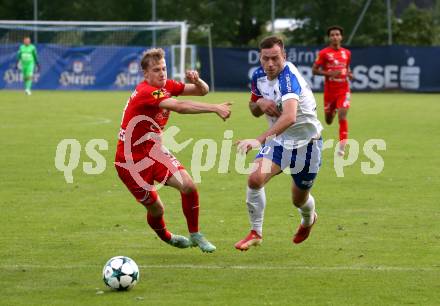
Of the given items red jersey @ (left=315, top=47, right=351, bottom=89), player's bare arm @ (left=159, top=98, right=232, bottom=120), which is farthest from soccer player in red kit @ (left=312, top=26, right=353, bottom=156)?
player's bare arm @ (left=159, top=98, right=232, bottom=120)

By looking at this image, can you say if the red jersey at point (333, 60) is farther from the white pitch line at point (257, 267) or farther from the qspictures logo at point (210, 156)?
the white pitch line at point (257, 267)

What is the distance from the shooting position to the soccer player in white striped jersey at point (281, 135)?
8.90m

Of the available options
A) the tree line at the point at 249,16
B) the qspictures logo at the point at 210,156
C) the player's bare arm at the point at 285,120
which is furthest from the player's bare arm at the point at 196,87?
the tree line at the point at 249,16

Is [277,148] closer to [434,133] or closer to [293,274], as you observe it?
[293,274]

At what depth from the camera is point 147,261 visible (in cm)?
885

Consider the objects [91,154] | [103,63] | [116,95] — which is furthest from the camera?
[103,63]

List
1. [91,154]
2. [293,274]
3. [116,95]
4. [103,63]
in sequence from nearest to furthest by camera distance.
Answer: [293,274], [91,154], [116,95], [103,63]

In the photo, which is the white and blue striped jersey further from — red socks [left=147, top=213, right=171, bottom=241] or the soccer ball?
the soccer ball

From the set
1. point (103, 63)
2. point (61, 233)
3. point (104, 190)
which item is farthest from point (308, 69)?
point (61, 233)

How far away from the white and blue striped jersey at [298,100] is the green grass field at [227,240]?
1055mm

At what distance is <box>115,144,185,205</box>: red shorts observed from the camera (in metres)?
9.05

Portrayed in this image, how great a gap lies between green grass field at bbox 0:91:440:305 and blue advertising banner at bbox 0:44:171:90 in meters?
22.5

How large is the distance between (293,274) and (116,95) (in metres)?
30.1

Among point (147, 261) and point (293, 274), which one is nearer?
point (293, 274)
